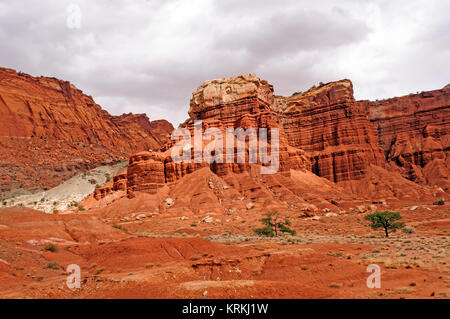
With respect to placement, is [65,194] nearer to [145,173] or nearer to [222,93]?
[145,173]

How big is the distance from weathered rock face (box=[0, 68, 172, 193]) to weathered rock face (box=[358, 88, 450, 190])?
295 feet

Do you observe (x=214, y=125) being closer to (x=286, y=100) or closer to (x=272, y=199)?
(x=272, y=199)

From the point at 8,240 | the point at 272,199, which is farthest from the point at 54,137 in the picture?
the point at 8,240

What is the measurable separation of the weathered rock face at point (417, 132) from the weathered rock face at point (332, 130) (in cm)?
918

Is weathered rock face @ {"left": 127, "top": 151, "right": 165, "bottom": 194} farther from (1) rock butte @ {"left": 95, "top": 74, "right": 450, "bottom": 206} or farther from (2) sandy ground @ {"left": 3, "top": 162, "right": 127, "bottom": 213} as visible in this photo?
(2) sandy ground @ {"left": 3, "top": 162, "right": 127, "bottom": 213}

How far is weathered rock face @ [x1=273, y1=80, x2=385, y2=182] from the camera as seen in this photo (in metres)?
82.7

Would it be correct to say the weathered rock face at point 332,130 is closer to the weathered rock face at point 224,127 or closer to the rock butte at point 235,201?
the rock butte at point 235,201

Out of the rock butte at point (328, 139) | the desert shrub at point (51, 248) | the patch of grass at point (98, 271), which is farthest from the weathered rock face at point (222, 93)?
the patch of grass at point (98, 271)

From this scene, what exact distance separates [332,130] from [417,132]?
25.8m

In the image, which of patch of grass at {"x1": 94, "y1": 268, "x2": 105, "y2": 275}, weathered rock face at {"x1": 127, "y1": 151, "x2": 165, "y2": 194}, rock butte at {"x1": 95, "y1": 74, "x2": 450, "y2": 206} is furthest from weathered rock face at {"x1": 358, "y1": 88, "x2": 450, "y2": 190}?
patch of grass at {"x1": 94, "y1": 268, "x2": 105, "y2": 275}

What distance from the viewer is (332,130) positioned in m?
90.2

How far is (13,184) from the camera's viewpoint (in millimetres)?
88125

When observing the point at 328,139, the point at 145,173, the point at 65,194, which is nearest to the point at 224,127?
the point at 145,173
